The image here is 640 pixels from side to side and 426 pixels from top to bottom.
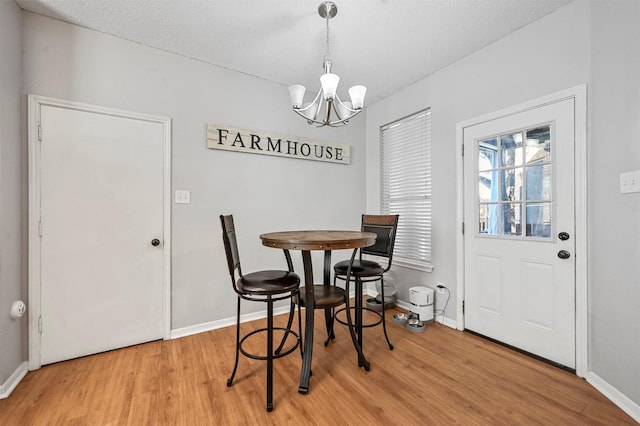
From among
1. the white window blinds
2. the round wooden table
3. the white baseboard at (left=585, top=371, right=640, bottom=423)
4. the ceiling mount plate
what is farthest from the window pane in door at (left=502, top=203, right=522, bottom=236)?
the ceiling mount plate

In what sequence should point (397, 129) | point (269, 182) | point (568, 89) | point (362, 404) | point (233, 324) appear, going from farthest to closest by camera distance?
point (397, 129)
point (269, 182)
point (233, 324)
point (568, 89)
point (362, 404)

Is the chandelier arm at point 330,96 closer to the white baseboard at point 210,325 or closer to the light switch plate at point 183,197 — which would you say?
the light switch plate at point 183,197

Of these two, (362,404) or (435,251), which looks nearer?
(362,404)

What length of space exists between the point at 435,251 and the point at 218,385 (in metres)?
2.37

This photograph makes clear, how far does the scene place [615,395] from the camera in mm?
1693

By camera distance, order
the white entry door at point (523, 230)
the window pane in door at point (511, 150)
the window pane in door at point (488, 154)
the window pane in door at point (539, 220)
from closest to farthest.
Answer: the white entry door at point (523, 230) < the window pane in door at point (539, 220) < the window pane in door at point (511, 150) < the window pane in door at point (488, 154)

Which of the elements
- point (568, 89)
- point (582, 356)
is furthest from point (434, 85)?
point (582, 356)

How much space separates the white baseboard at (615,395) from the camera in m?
1.57

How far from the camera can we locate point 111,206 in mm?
2344

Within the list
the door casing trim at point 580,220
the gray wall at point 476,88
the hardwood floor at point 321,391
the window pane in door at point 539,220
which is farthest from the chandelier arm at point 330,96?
the hardwood floor at point 321,391

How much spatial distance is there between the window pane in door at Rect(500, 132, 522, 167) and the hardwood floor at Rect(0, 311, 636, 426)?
1.60 metres

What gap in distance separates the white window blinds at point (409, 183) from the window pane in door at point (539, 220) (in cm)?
99

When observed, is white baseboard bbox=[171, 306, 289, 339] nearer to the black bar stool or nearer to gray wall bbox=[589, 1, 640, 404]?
the black bar stool

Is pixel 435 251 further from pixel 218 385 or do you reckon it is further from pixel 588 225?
pixel 218 385
